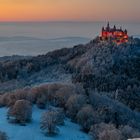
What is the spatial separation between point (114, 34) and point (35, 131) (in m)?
109

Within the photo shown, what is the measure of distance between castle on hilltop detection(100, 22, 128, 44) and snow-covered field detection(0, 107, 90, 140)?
10021 cm

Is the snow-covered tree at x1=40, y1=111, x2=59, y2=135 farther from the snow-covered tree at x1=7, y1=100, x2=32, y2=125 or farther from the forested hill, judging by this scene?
the forested hill

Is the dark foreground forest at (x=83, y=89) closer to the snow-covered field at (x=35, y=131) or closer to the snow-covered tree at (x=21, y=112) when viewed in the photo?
the snow-covered tree at (x=21, y=112)

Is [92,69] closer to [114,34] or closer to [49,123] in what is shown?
[114,34]

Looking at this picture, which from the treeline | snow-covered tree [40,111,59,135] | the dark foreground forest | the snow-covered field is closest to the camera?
the treeline

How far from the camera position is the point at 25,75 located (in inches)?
5822

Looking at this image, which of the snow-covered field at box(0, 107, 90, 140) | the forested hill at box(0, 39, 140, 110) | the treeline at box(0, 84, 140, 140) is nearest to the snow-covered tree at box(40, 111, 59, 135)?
the treeline at box(0, 84, 140, 140)

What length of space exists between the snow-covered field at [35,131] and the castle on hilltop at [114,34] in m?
100

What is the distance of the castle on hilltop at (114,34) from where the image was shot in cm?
14726

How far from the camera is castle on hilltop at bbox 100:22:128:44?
147 metres

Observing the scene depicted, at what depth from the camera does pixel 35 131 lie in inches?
1772

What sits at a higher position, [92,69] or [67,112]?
[67,112]

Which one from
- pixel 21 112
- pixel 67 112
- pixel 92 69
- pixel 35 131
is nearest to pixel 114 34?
pixel 92 69

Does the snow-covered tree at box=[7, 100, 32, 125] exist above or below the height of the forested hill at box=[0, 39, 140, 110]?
above
